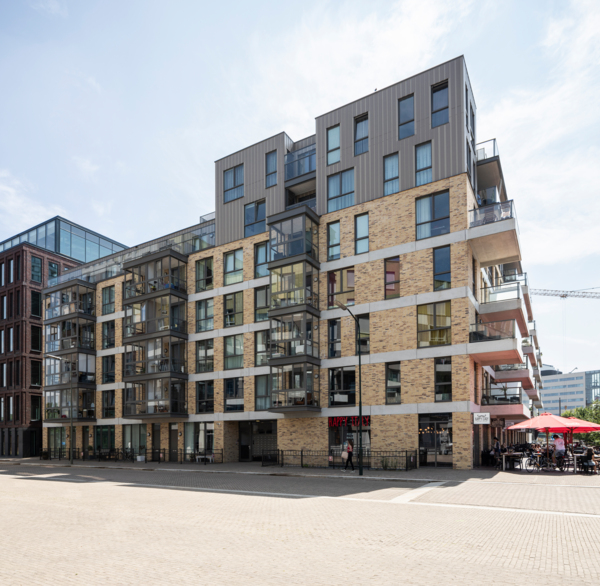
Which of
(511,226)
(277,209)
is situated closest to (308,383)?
(277,209)

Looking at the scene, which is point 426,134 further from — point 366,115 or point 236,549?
point 236,549

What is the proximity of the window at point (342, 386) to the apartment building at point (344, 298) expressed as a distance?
85mm

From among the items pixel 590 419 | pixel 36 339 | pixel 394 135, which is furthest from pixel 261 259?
pixel 590 419

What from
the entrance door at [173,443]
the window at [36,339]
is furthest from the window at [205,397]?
the window at [36,339]

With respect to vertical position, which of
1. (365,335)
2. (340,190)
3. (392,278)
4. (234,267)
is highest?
(340,190)

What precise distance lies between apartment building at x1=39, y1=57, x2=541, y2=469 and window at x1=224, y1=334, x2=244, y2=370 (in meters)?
0.11

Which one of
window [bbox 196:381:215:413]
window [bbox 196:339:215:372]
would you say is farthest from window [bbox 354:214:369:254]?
window [bbox 196:381:215:413]

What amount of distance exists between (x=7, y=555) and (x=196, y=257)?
2978 centimetres

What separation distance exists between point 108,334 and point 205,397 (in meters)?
13.1

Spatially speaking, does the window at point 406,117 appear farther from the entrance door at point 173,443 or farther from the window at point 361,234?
the entrance door at point 173,443

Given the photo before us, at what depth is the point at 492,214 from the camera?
26.6 m

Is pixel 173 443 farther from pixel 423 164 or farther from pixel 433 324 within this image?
pixel 423 164

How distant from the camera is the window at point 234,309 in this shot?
35531 mm

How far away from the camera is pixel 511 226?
86.2 feet
